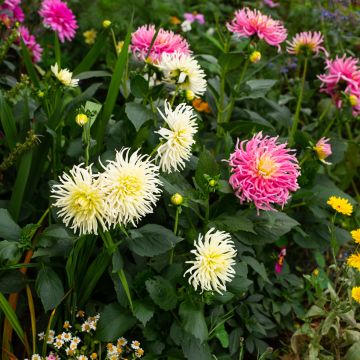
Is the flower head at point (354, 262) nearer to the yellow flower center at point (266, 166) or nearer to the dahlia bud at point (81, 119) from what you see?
the yellow flower center at point (266, 166)

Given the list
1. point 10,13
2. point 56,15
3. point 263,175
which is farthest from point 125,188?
point 10,13

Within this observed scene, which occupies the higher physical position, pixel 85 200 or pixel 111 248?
pixel 85 200

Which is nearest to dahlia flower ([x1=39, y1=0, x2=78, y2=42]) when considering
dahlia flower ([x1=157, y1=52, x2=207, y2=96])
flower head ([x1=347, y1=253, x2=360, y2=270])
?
dahlia flower ([x1=157, y1=52, x2=207, y2=96])

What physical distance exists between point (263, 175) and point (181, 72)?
41 centimetres

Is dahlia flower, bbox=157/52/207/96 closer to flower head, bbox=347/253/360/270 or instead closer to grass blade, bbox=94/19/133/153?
grass blade, bbox=94/19/133/153

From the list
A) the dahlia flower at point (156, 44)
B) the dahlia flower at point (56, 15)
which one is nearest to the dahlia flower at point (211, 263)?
the dahlia flower at point (156, 44)

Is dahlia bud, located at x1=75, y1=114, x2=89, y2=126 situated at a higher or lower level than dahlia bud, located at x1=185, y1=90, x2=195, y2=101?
higher

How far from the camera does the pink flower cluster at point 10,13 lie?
2172 mm

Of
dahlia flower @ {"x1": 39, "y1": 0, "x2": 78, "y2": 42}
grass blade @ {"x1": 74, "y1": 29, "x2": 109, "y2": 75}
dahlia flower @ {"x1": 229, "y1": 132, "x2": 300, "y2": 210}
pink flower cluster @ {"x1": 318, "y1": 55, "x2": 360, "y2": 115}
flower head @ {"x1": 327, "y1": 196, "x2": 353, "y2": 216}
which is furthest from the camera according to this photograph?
dahlia flower @ {"x1": 39, "y1": 0, "x2": 78, "y2": 42}

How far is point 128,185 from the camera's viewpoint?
46.6 inches

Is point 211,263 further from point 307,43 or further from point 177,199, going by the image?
point 307,43

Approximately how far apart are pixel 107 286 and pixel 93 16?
5.24 feet

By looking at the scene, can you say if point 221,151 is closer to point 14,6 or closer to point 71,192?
point 71,192

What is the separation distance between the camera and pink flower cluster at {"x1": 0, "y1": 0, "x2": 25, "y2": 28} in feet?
7.13
